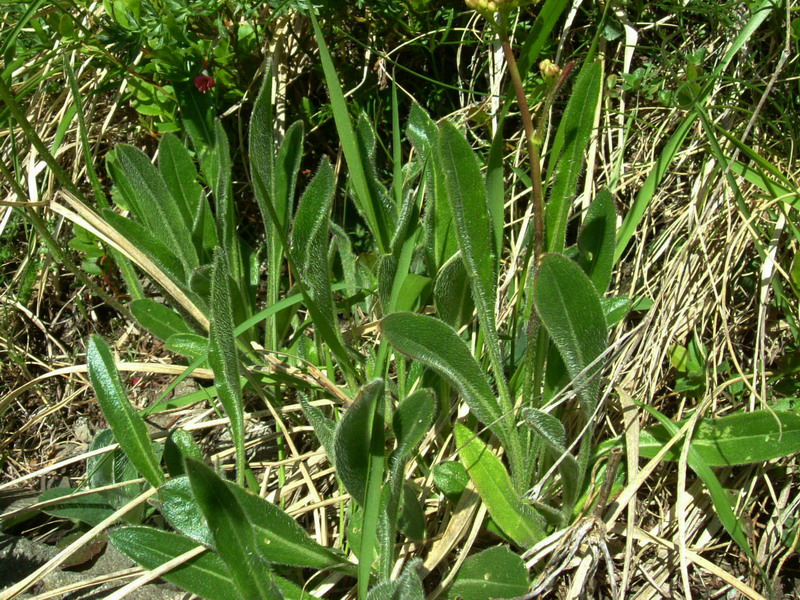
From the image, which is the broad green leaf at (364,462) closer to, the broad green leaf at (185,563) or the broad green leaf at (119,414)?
the broad green leaf at (185,563)

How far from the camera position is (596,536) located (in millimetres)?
1252

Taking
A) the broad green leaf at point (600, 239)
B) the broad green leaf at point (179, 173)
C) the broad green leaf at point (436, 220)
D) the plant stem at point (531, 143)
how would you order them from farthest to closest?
the broad green leaf at point (179, 173)
the broad green leaf at point (436, 220)
the broad green leaf at point (600, 239)
the plant stem at point (531, 143)

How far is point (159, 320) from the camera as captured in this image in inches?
68.5

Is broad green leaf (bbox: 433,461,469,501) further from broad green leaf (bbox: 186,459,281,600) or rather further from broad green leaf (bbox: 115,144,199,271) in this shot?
broad green leaf (bbox: 115,144,199,271)

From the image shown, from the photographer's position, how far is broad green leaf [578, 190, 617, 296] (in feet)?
4.50

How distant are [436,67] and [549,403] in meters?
1.10

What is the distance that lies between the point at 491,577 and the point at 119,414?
0.72m

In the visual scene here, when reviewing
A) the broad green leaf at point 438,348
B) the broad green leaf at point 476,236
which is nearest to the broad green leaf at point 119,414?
the broad green leaf at point 438,348

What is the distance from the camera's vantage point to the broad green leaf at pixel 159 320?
1.72 meters

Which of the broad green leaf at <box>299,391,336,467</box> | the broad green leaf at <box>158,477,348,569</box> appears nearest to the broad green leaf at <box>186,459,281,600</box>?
the broad green leaf at <box>158,477,348,569</box>

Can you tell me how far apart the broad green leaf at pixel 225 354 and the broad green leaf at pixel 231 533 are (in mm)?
282

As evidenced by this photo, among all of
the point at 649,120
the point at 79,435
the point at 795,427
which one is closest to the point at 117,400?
the point at 79,435

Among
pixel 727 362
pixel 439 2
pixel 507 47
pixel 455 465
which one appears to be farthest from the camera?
pixel 439 2

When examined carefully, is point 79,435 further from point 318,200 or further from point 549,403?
point 549,403
